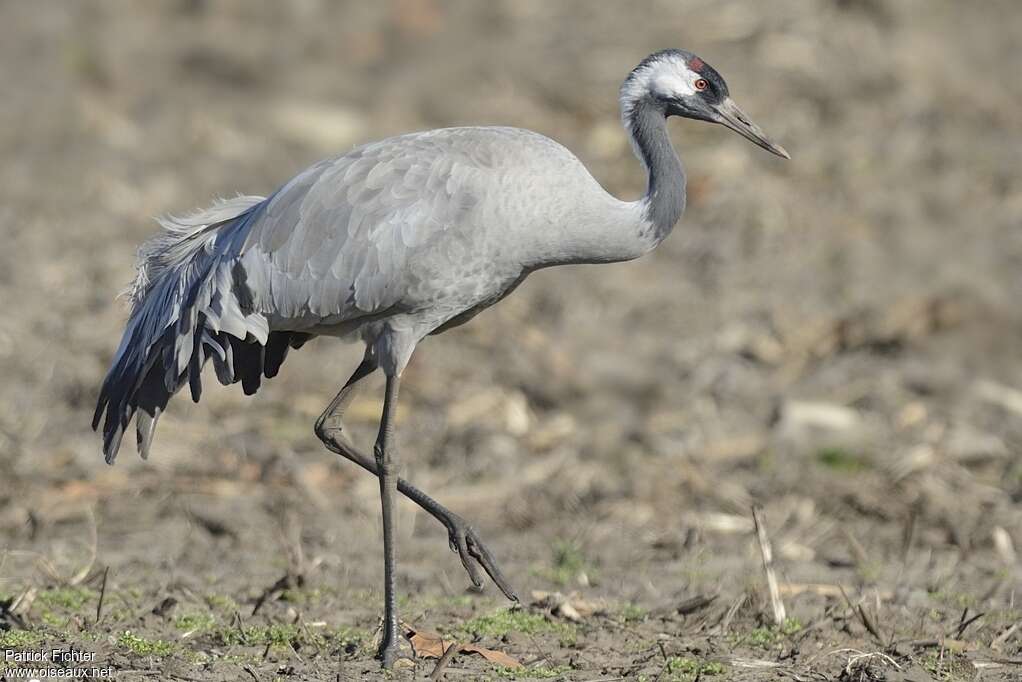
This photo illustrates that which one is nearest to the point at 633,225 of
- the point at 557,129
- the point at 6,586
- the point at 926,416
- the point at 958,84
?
the point at 6,586

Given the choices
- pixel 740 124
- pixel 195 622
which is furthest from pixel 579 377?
pixel 195 622

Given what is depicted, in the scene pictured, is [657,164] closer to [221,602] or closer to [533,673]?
[533,673]

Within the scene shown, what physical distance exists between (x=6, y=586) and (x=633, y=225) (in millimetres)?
2457

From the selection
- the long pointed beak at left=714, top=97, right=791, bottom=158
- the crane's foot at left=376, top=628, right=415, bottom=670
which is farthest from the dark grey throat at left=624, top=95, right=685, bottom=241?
the crane's foot at left=376, top=628, right=415, bottom=670

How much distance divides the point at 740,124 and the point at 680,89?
264 mm

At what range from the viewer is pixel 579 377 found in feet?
28.2

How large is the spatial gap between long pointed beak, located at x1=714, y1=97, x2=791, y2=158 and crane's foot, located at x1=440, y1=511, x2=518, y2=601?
164 centimetres

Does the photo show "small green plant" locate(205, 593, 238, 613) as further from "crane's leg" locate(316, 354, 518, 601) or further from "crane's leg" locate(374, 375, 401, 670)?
"crane's leg" locate(316, 354, 518, 601)

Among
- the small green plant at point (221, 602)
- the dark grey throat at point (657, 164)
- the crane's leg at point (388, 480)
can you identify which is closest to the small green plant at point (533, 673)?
the crane's leg at point (388, 480)

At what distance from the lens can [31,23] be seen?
13.4 metres

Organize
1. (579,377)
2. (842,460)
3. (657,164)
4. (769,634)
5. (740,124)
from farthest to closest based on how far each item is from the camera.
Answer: (579,377) < (842,460) < (740,124) < (657,164) < (769,634)

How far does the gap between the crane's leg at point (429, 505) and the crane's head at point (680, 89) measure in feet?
4.31

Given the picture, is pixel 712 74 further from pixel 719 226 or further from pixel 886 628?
pixel 719 226

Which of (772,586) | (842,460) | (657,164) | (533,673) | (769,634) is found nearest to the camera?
(533,673)
